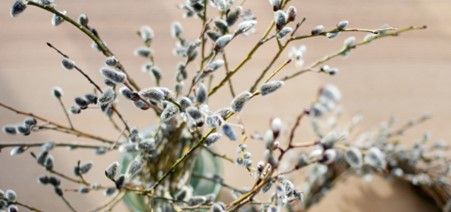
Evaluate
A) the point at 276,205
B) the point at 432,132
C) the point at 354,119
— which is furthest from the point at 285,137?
the point at 276,205

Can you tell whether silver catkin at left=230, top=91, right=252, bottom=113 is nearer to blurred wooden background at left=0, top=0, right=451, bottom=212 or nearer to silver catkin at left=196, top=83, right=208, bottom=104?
silver catkin at left=196, top=83, right=208, bottom=104

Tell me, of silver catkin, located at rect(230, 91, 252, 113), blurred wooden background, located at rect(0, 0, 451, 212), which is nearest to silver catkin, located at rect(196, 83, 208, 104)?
silver catkin, located at rect(230, 91, 252, 113)

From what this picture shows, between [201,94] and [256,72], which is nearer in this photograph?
[201,94]

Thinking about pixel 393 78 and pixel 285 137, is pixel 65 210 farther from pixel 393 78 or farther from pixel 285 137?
pixel 393 78

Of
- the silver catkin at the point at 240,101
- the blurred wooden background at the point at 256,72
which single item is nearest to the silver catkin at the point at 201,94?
the silver catkin at the point at 240,101

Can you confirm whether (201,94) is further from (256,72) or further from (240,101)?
(256,72)

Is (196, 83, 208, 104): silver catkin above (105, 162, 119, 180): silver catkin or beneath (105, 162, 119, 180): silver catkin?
above

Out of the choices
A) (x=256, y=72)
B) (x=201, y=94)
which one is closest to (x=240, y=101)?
(x=201, y=94)

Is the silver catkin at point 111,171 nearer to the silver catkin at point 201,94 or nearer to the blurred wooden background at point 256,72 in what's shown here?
the silver catkin at point 201,94
